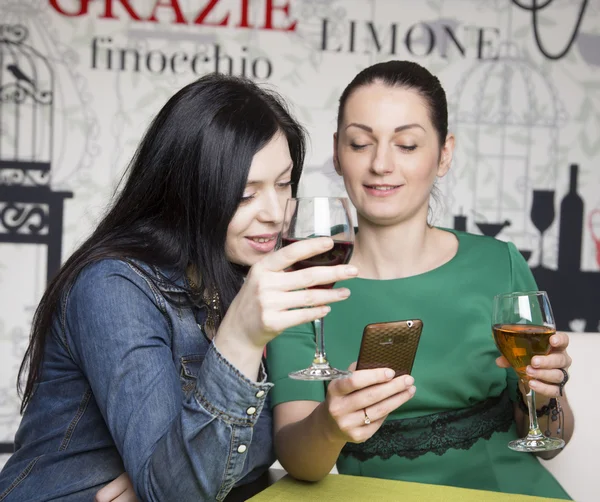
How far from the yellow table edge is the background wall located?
2.36 m

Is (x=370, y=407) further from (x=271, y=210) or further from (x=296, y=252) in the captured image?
(x=271, y=210)

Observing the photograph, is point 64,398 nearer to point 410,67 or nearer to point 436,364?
point 436,364

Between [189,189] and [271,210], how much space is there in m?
0.18

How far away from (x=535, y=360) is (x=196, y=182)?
755 millimetres

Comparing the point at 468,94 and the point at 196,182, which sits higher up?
the point at 468,94

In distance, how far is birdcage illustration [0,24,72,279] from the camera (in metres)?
3.57

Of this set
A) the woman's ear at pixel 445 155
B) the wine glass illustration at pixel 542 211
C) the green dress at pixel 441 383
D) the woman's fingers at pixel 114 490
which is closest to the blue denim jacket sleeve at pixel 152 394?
the woman's fingers at pixel 114 490

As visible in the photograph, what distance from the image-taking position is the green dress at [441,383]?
174 centimetres

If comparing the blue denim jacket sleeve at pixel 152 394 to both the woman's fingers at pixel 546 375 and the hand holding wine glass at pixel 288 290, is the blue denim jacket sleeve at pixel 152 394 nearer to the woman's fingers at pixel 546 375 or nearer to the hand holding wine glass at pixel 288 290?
the hand holding wine glass at pixel 288 290

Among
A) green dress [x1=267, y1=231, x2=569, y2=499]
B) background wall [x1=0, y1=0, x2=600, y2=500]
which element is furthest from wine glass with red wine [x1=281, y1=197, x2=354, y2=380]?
background wall [x1=0, y1=0, x2=600, y2=500]

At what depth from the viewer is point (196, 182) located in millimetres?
1635

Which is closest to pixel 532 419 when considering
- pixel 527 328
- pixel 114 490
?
pixel 527 328

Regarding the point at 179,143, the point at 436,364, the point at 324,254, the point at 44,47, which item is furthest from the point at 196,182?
the point at 44,47

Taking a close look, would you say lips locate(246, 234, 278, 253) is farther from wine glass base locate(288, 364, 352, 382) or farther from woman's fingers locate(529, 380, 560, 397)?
woman's fingers locate(529, 380, 560, 397)
